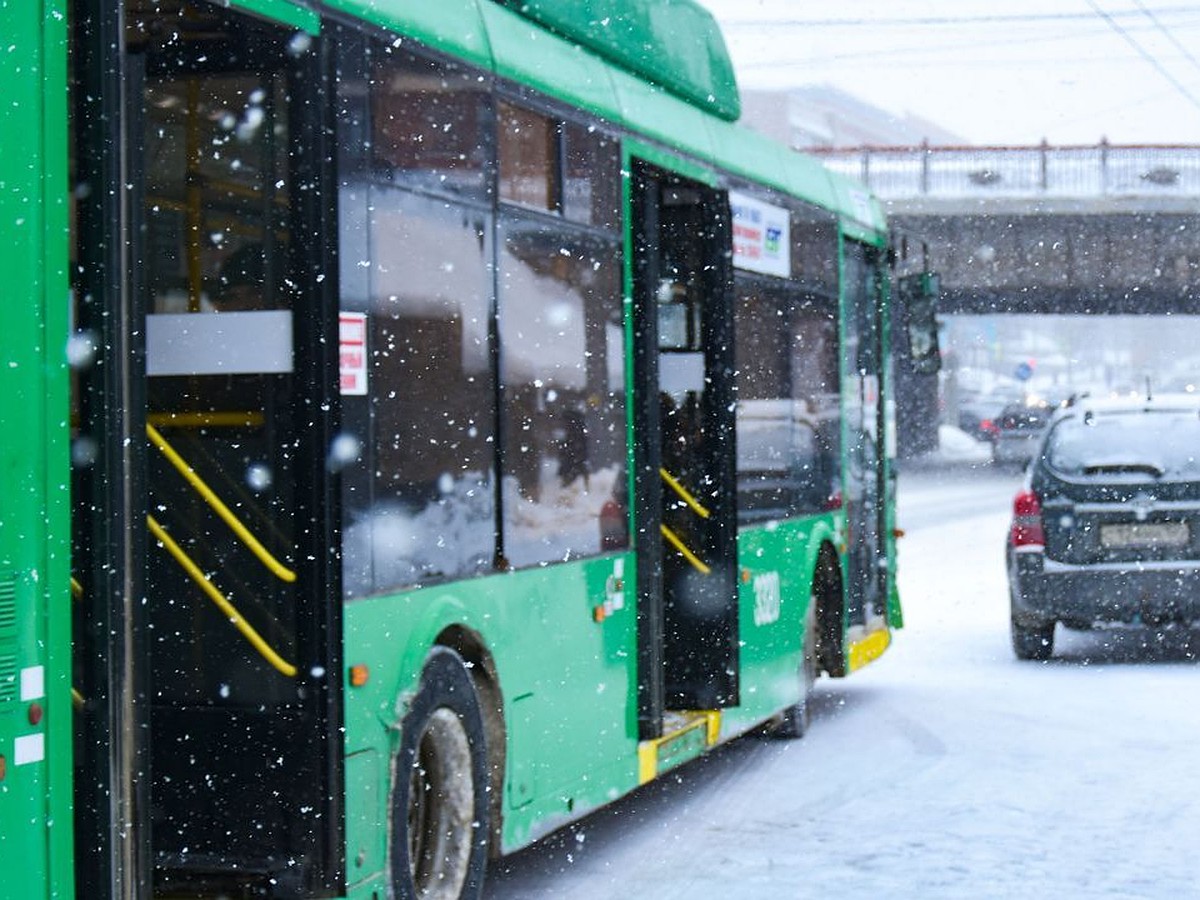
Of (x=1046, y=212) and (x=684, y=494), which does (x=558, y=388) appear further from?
(x=1046, y=212)

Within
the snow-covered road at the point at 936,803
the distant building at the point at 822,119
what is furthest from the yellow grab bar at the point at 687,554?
the distant building at the point at 822,119

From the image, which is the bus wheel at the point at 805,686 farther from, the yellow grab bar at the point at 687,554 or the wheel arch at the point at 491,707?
the wheel arch at the point at 491,707

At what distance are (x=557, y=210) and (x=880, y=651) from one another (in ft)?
20.5

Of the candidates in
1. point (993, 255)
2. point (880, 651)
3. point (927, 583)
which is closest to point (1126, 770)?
point (880, 651)

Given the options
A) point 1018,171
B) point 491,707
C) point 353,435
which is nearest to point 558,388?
point 491,707

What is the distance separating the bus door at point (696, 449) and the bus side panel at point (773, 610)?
257 mm

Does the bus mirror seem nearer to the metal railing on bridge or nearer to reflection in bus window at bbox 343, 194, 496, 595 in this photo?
reflection in bus window at bbox 343, 194, 496, 595

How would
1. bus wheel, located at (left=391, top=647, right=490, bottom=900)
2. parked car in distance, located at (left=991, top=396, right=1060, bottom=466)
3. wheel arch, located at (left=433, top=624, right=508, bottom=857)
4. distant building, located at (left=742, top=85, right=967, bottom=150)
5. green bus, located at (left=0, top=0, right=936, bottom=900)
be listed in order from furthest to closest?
distant building, located at (left=742, top=85, right=967, bottom=150) < parked car in distance, located at (left=991, top=396, right=1060, bottom=466) < wheel arch, located at (left=433, top=624, right=508, bottom=857) < bus wheel, located at (left=391, top=647, right=490, bottom=900) < green bus, located at (left=0, top=0, right=936, bottom=900)

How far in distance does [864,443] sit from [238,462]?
7868 millimetres

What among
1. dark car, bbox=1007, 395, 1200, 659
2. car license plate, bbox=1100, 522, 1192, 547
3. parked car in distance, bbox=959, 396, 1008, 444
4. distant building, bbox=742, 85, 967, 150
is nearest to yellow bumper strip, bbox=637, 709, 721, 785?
dark car, bbox=1007, 395, 1200, 659

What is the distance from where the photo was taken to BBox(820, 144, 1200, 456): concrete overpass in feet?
142

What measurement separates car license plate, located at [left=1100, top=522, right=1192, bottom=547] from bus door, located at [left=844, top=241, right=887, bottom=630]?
154 centimetres

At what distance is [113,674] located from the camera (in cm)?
487

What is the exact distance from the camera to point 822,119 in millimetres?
121375
